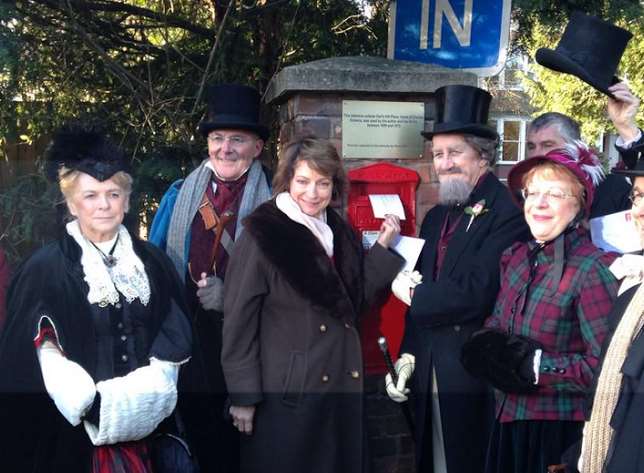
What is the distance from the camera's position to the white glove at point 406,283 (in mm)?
2994

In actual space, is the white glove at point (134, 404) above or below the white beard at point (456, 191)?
below

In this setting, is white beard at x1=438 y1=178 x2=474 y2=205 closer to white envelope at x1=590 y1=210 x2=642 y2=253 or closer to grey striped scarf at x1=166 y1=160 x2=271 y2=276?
white envelope at x1=590 y1=210 x2=642 y2=253

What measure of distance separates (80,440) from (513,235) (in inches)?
75.8

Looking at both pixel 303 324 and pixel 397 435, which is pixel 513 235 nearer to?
pixel 303 324

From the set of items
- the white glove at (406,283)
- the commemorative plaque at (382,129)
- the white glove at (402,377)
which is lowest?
the white glove at (402,377)

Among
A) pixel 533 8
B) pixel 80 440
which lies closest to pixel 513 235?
pixel 80 440

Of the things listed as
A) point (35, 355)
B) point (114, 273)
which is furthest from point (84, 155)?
point (35, 355)

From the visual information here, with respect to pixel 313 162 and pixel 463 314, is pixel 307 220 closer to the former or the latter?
pixel 313 162

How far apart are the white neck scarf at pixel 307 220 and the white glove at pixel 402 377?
2.10ft

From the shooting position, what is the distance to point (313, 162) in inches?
114

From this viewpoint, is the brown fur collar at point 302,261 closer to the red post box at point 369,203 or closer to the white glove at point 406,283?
the white glove at point 406,283

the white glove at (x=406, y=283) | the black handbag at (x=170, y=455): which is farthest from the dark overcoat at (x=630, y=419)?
the black handbag at (x=170, y=455)

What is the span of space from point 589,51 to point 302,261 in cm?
161

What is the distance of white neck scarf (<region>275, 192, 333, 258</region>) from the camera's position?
2896mm
